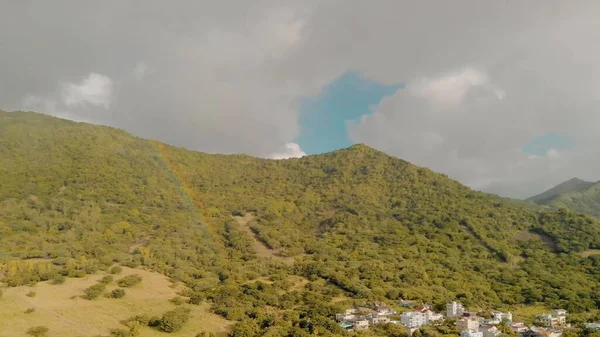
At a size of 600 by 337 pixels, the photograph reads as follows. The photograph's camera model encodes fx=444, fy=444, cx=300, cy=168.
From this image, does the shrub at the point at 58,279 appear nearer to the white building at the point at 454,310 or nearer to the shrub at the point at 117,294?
the shrub at the point at 117,294

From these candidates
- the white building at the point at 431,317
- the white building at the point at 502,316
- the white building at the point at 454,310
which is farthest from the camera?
the white building at the point at 454,310

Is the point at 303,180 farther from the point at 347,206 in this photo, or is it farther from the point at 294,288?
the point at 294,288

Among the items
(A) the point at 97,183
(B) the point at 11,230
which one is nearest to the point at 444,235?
(A) the point at 97,183

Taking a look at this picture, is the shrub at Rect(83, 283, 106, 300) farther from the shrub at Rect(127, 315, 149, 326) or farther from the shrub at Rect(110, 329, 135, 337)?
the shrub at Rect(110, 329, 135, 337)

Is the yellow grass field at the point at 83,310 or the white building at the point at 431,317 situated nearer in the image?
the yellow grass field at the point at 83,310

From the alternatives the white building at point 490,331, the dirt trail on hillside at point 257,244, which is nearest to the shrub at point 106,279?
the dirt trail on hillside at point 257,244

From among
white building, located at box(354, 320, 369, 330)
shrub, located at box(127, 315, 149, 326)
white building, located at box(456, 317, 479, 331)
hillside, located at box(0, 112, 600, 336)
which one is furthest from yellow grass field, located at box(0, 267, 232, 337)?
white building, located at box(456, 317, 479, 331)

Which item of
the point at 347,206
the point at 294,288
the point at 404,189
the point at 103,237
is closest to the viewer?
the point at 294,288
